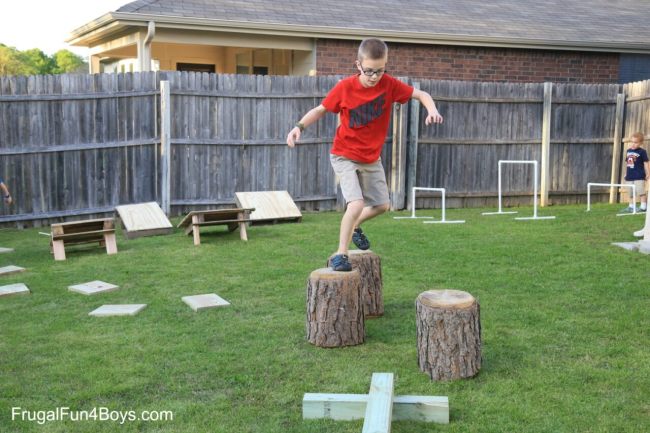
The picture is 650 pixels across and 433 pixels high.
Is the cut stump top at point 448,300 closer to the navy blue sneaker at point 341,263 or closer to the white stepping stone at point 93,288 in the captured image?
the navy blue sneaker at point 341,263

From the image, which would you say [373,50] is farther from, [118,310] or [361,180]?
[118,310]

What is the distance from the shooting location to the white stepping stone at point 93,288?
21.9 feet

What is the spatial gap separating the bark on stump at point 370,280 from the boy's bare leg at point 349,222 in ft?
1.13

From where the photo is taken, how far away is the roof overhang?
14.0m

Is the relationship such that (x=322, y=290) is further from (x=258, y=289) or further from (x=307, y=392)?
(x=258, y=289)

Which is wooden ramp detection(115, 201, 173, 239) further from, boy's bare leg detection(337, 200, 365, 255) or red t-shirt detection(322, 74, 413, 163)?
boy's bare leg detection(337, 200, 365, 255)

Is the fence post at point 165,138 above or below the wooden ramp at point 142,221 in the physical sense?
above

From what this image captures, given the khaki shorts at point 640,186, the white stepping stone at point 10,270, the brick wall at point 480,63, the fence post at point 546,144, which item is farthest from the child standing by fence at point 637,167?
the white stepping stone at point 10,270

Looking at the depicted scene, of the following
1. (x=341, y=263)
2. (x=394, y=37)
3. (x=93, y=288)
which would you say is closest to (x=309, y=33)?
(x=394, y=37)

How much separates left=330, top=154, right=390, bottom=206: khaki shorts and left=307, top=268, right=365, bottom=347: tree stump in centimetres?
74

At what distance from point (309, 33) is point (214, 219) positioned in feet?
21.8

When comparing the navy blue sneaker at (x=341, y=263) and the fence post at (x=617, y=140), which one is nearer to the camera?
the navy blue sneaker at (x=341, y=263)

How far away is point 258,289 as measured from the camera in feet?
22.2

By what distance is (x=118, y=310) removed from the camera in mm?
5910
